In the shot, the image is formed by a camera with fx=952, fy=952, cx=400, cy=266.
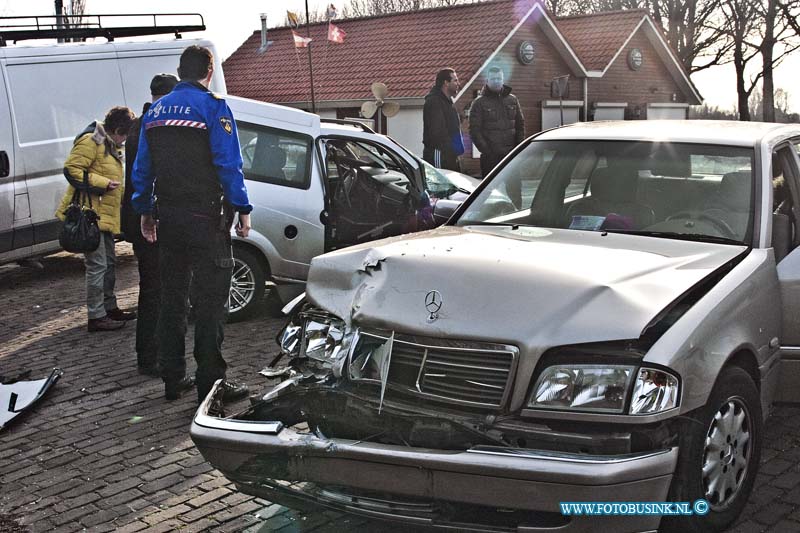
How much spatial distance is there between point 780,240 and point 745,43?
4333 centimetres

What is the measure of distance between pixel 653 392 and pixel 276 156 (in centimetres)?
542

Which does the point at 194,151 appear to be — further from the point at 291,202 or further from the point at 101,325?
the point at 101,325

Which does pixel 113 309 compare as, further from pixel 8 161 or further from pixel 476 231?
pixel 476 231

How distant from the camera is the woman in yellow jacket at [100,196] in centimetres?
784

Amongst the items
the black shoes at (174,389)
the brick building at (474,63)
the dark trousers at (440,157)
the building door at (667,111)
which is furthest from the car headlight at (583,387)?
the building door at (667,111)

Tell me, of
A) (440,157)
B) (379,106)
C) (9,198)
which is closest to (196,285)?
(9,198)

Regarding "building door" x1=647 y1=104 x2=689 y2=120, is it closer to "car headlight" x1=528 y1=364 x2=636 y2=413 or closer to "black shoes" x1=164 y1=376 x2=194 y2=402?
"black shoes" x1=164 y1=376 x2=194 y2=402

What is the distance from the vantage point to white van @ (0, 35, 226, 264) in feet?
33.1

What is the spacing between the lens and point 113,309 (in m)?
8.17

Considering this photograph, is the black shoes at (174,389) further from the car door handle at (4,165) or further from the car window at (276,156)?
the car door handle at (4,165)

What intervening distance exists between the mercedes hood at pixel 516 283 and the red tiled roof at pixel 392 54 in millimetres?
25161

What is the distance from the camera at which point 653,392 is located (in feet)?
11.0

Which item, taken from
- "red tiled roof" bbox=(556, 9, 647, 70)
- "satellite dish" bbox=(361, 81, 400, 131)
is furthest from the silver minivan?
"red tiled roof" bbox=(556, 9, 647, 70)

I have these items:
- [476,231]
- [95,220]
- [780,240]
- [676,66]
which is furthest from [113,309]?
[676,66]
